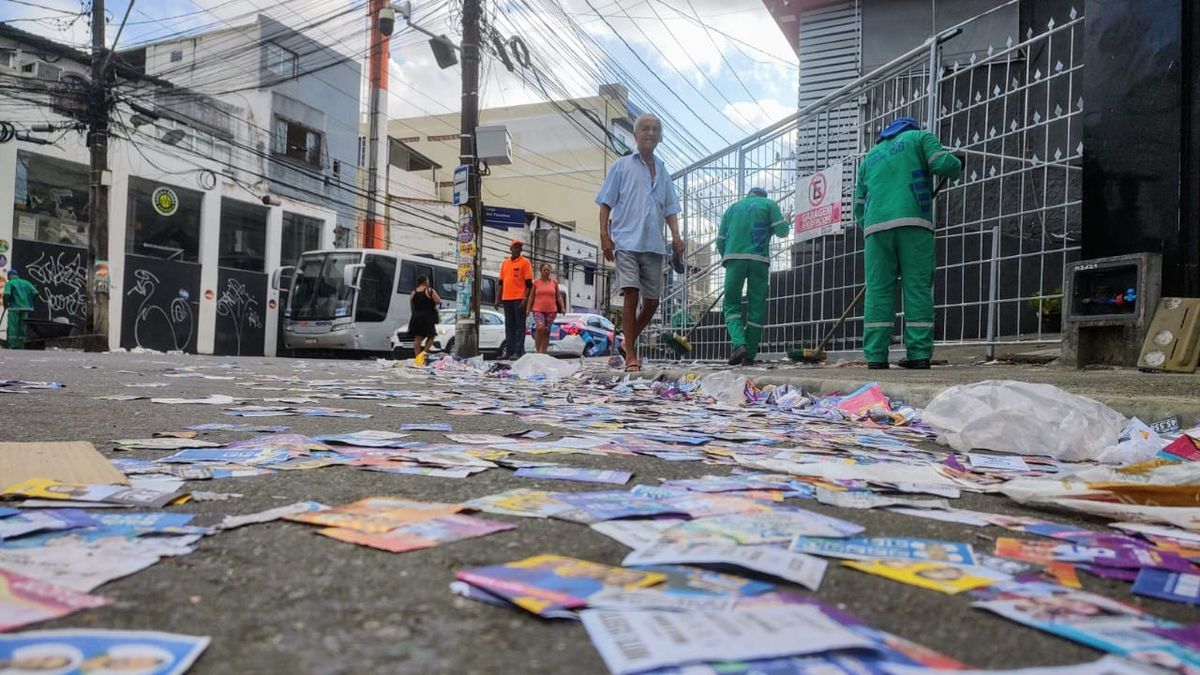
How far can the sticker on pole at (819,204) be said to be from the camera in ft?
20.4

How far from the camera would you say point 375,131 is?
71.6ft

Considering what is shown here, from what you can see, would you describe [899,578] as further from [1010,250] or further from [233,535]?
[1010,250]

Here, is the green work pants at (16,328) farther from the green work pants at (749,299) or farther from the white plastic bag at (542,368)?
the green work pants at (749,299)

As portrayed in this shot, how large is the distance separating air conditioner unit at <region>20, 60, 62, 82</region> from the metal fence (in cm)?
1418

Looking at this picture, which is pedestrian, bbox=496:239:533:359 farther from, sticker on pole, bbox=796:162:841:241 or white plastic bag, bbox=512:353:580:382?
sticker on pole, bbox=796:162:841:241

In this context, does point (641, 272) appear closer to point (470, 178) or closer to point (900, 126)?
point (900, 126)

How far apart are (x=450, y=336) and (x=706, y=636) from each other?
16.5 meters

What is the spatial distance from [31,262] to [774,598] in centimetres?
1638

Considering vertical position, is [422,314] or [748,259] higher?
[748,259]

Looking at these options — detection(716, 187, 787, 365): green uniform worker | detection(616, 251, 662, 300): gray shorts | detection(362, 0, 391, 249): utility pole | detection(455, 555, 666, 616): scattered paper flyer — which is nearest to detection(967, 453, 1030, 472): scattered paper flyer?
detection(455, 555, 666, 616): scattered paper flyer

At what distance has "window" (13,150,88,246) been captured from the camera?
13.8 meters

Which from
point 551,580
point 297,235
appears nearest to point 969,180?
point 551,580

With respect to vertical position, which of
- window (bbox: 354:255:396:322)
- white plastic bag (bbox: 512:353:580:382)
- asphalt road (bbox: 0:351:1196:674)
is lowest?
asphalt road (bbox: 0:351:1196:674)

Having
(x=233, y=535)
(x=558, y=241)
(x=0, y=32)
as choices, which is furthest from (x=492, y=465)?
(x=558, y=241)
